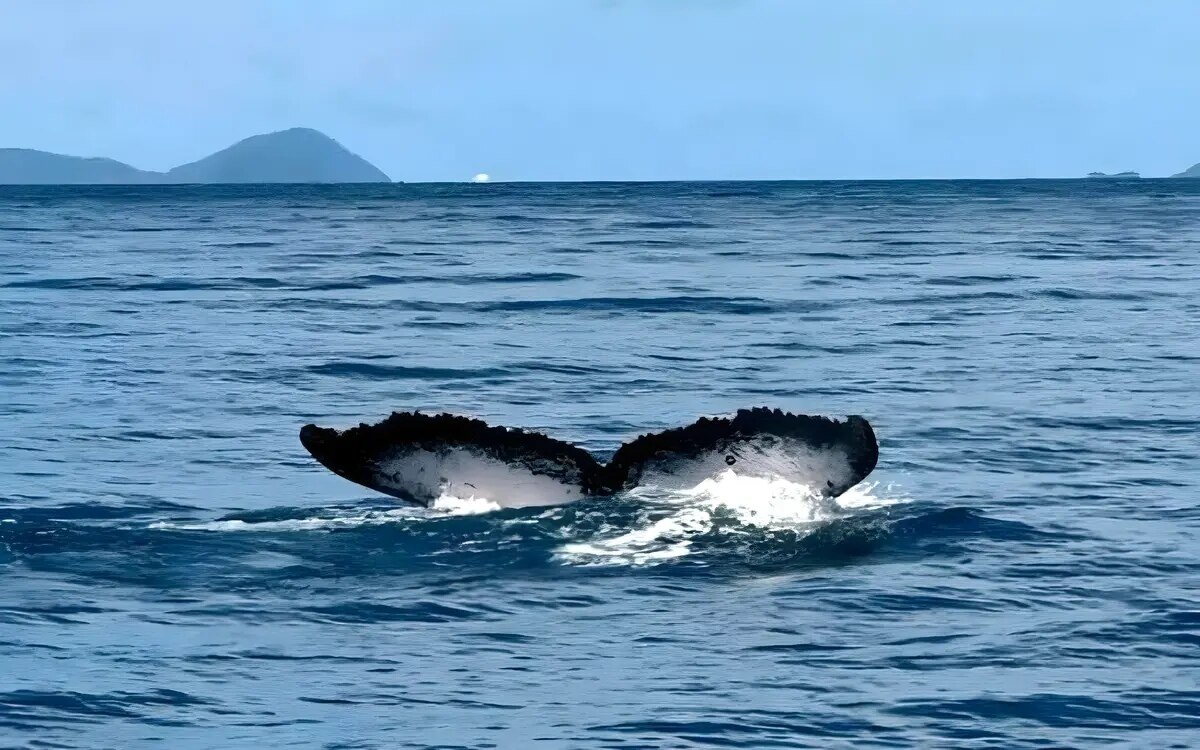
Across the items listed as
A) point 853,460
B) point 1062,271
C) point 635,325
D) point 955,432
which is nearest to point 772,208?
point 1062,271

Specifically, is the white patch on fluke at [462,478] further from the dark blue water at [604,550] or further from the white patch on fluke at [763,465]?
the white patch on fluke at [763,465]

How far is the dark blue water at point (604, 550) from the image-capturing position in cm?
704

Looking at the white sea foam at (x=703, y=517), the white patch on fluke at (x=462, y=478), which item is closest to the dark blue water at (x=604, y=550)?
the white sea foam at (x=703, y=517)

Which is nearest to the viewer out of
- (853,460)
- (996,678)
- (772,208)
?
(996,678)

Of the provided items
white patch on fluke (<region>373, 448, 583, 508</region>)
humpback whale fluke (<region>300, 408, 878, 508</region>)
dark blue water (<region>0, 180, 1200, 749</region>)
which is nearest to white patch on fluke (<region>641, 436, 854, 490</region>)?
humpback whale fluke (<region>300, 408, 878, 508</region>)

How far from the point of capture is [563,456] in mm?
9898

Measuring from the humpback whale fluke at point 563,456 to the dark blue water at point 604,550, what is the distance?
203 mm

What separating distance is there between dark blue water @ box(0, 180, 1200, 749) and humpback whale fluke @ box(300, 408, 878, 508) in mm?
203

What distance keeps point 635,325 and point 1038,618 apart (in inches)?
674

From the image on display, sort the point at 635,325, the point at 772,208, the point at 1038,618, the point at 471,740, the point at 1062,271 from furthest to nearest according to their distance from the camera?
the point at 772,208 → the point at 1062,271 → the point at 635,325 → the point at 1038,618 → the point at 471,740

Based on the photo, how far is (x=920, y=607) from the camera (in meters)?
8.56

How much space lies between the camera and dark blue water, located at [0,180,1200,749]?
7039 mm

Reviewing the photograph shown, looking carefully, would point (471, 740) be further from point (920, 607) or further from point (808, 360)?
point (808, 360)

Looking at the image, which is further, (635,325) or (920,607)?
(635,325)
